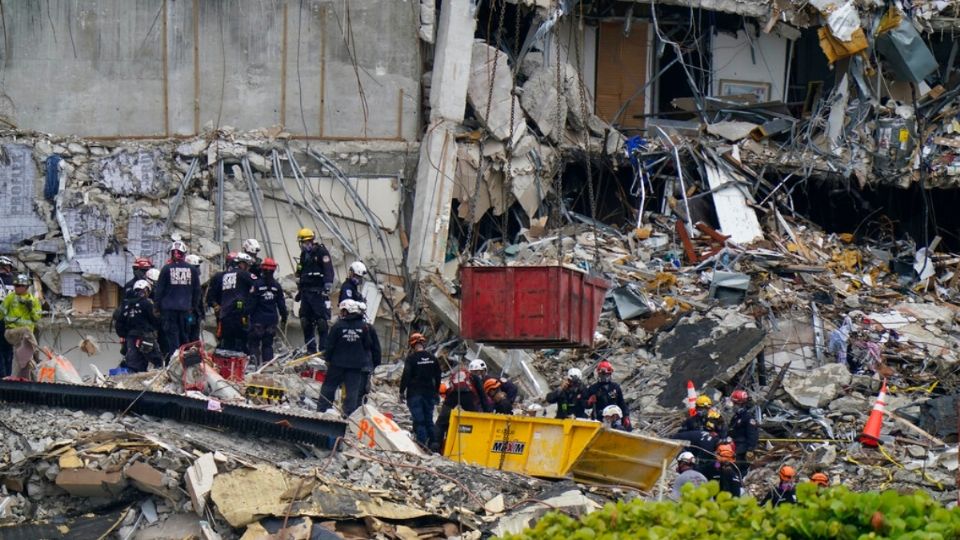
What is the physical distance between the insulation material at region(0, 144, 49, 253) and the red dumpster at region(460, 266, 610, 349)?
33.4 ft

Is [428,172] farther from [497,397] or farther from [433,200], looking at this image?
[497,397]

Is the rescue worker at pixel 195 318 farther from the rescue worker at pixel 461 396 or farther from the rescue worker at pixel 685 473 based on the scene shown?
the rescue worker at pixel 685 473

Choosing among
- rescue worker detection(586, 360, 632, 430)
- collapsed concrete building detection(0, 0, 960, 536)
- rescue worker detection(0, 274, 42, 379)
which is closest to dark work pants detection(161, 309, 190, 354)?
rescue worker detection(0, 274, 42, 379)

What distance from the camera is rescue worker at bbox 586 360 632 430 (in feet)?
75.4

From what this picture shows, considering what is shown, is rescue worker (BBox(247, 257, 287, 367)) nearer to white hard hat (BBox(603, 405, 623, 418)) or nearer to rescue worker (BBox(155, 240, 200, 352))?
rescue worker (BBox(155, 240, 200, 352))

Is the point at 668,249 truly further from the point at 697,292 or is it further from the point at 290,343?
the point at 290,343

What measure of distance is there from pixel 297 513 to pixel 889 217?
17.4 metres

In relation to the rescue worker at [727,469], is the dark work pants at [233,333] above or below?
above

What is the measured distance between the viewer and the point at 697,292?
96.0 ft

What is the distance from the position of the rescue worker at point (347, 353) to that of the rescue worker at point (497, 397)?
124cm

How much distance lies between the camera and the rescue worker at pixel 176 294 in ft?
78.0

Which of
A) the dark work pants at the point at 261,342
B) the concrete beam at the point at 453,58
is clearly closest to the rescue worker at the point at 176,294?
the dark work pants at the point at 261,342

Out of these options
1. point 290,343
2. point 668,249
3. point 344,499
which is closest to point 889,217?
point 668,249

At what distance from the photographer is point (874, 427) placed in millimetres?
25219
